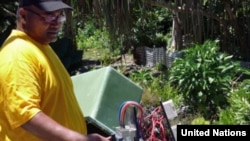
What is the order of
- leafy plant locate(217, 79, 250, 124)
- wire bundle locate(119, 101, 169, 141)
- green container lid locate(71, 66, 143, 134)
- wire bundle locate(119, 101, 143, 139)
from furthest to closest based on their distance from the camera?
leafy plant locate(217, 79, 250, 124), wire bundle locate(119, 101, 169, 141), green container lid locate(71, 66, 143, 134), wire bundle locate(119, 101, 143, 139)

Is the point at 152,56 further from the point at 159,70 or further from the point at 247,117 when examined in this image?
the point at 247,117

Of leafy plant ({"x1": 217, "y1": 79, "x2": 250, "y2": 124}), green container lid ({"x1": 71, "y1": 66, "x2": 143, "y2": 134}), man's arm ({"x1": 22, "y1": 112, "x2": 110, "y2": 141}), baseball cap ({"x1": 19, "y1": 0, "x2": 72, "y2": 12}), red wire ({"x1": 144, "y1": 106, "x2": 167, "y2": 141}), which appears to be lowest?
leafy plant ({"x1": 217, "y1": 79, "x2": 250, "y2": 124})

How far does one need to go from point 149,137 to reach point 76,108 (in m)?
1.77

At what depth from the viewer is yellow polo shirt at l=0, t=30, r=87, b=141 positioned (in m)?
2.11

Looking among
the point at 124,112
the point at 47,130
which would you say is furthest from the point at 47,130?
the point at 124,112

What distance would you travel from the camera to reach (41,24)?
7.68 ft

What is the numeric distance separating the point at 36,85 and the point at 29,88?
4 centimetres

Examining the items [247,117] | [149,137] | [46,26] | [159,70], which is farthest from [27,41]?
[159,70]

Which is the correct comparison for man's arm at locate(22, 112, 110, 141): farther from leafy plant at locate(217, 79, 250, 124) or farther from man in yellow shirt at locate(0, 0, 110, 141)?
leafy plant at locate(217, 79, 250, 124)

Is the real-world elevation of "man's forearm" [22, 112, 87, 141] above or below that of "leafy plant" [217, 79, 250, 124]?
above

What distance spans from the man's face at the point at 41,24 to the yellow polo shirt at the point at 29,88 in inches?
1.3

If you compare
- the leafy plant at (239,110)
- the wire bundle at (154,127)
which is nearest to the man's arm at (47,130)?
the wire bundle at (154,127)

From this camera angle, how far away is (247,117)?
5.30 meters

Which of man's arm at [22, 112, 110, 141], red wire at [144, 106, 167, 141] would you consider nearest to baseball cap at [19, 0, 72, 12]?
man's arm at [22, 112, 110, 141]
